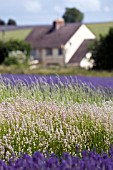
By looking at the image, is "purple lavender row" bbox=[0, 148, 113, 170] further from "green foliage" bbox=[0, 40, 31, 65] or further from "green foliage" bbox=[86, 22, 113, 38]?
"green foliage" bbox=[86, 22, 113, 38]

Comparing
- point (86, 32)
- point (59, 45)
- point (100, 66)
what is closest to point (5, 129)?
point (100, 66)

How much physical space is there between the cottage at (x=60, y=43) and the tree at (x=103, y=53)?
15.3m

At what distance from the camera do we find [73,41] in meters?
53.2

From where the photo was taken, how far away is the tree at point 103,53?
34.5 metres

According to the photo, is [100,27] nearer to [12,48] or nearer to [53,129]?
[12,48]

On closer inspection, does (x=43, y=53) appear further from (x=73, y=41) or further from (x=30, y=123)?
(x=30, y=123)

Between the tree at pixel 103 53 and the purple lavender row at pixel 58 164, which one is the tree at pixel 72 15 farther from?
the purple lavender row at pixel 58 164

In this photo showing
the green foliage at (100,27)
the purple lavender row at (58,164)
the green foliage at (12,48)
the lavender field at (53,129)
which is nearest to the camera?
the purple lavender row at (58,164)

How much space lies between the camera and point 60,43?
52656 millimetres

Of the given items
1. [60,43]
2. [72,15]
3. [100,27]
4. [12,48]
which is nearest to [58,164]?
[12,48]

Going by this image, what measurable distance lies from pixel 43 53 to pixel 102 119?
49.0 m

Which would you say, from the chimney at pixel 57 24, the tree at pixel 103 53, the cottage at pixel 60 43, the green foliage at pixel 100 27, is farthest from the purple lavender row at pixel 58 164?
the green foliage at pixel 100 27

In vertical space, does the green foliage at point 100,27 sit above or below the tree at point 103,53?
below

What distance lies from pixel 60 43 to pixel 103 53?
1858 cm
